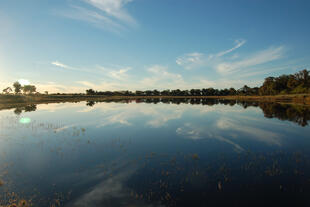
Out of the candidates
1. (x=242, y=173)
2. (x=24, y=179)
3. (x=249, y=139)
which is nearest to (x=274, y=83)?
(x=249, y=139)

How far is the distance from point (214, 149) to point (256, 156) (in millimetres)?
4478

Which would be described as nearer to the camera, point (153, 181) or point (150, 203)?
point (150, 203)

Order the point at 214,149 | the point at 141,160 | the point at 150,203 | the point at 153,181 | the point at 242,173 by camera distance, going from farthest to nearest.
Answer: the point at 214,149 → the point at 141,160 → the point at 242,173 → the point at 153,181 → the point at 150,203

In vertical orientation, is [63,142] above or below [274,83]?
below

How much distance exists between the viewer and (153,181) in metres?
11.9

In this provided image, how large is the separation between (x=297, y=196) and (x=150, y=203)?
969 cm

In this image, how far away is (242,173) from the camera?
43.2 feet

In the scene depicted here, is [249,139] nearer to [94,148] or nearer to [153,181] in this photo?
[153,181]

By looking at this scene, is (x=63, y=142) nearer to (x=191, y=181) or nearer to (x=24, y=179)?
(x=24, y=179)

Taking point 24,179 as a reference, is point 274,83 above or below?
above

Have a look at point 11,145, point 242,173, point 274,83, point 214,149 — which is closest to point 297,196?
point 242,173

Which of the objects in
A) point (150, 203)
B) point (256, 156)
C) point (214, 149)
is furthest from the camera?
point (214, 149)

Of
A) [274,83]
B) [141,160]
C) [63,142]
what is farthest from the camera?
[274,83]

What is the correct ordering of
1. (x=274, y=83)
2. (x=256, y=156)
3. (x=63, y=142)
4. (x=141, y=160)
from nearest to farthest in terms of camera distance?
(x=141, y=160)
(x=256, y=156)
(x=63, y=142)
(x=274, y=83)
